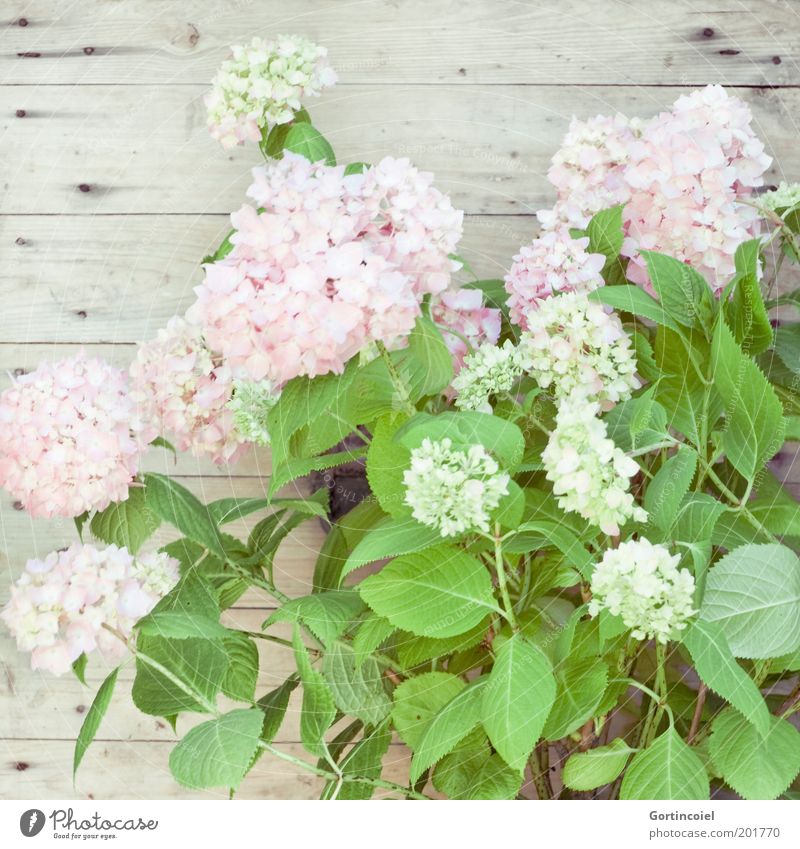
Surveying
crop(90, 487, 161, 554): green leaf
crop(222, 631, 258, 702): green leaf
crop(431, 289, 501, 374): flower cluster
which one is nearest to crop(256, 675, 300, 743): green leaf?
crop(222, 631, 258, 702): green leaf

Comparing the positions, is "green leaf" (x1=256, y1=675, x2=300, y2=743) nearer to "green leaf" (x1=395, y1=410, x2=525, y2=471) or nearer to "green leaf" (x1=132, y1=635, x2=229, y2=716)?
"green leaf" (x1=132, y1=635, x2=229, y2=716)

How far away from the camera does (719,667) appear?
0.43 meters

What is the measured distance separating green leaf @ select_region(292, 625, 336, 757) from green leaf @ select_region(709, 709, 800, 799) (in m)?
0.21

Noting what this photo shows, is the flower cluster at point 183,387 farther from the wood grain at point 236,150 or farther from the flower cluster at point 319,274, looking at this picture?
the wood grain at point 236,150

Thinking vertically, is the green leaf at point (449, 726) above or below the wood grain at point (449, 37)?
below

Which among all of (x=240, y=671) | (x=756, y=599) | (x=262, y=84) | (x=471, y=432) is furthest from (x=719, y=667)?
(x=262, y=84)

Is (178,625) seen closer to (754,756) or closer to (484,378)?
(484,378)

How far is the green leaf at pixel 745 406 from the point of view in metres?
0.44

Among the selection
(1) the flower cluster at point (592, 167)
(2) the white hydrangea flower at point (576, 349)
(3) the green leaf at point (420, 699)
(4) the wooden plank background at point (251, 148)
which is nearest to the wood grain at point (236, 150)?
(4) the wooden plank background at point (251, 148)

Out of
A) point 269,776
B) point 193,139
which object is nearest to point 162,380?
point 193,139

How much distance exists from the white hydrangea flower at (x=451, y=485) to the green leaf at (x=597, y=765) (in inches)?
7.4

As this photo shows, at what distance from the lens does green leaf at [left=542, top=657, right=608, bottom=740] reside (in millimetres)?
472

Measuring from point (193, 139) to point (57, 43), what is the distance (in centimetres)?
12

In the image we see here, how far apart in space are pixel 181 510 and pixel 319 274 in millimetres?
191
